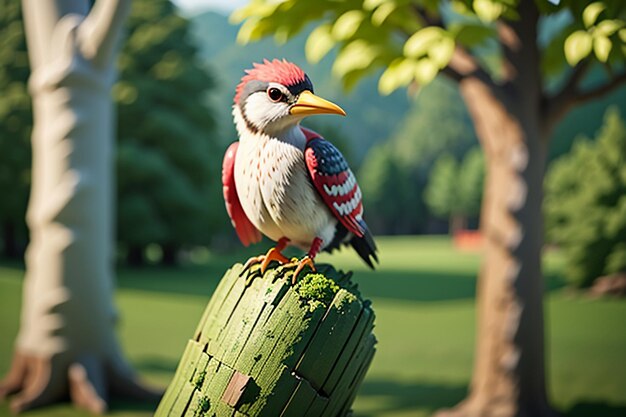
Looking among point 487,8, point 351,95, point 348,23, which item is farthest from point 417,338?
point 351,95

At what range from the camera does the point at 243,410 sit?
1588mm

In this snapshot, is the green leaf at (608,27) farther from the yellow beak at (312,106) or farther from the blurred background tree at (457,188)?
the blurred background tree at (457,188)

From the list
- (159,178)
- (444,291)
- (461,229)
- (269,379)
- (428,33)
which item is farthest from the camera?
(461,229)

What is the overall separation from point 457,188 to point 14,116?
1527 cm

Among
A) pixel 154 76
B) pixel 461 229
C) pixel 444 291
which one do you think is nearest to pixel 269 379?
pixel 444 291

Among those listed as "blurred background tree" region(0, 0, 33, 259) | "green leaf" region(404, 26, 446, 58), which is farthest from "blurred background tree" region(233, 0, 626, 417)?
"blurred background tree" region(0, 0, 33, 259)

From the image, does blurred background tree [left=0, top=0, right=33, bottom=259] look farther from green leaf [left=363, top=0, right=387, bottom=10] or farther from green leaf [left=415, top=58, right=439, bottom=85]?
green leaf [left=415, top=58, right=439, bottom=85]

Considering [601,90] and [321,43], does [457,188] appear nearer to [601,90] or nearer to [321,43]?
[601,90]

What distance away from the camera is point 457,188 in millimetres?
22125

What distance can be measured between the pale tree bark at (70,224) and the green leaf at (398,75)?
1992mm

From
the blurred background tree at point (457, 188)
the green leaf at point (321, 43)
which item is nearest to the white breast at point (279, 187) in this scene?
the green leaf at point (321, 43)

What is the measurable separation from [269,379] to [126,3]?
364 cm

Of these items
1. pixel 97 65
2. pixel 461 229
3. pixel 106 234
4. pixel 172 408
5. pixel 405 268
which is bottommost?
pixel 172 408

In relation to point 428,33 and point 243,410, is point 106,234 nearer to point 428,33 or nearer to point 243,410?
point 428,33
